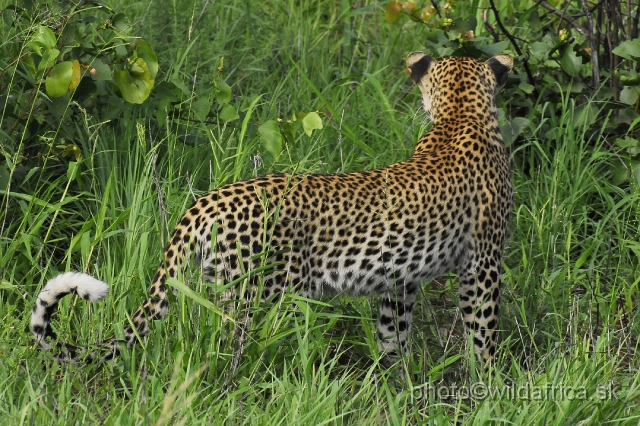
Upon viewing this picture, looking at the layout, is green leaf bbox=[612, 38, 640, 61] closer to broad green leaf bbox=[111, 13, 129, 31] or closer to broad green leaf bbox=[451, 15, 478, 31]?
broad green leaf bbox=[451, 15, 478, 31]

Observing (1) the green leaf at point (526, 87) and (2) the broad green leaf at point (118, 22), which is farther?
(1) the green leaf at point (526, 87)

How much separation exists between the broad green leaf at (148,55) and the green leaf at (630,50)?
2678 millimetres

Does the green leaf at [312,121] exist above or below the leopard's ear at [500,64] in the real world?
below

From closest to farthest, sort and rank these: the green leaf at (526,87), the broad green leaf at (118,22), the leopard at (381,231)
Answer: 1. the leopard at (381,231)
2. the broad green leaf at (118,22)
3. the green leaf at (526,87)

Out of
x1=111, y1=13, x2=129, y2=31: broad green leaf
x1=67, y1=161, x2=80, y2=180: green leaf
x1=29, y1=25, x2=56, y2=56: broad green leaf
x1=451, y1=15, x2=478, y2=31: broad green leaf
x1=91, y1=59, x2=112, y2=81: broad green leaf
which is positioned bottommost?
x1=67, y1=161, x2=80, y2=180: green leaf

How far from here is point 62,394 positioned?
4000 millimetres

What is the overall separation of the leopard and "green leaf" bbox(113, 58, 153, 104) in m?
1.10

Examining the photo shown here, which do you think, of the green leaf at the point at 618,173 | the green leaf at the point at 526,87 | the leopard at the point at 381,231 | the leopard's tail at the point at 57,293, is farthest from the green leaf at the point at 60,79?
the green leaf at the point at 618,173

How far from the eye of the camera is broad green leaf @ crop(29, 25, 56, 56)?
16.7ft

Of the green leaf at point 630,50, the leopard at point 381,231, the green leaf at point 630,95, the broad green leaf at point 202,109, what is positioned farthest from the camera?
the green leaf at point 630,95

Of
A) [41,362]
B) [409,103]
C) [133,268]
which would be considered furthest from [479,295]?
[409,103]

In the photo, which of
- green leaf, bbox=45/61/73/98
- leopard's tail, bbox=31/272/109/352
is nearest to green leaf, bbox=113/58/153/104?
green leaf, bbox=45/61/73/98

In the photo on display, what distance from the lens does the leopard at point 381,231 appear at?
4.52 m

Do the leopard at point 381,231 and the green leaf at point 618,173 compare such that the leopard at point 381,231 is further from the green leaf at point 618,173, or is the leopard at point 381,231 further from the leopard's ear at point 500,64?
the green leaf at point 618,173
